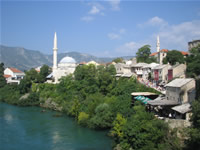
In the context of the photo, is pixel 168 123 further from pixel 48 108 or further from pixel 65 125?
pixel 48 108

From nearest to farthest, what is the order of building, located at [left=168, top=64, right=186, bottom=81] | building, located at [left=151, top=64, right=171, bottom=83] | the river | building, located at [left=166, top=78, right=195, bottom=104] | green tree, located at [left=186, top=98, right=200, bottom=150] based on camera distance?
green tree, located at [left=186, top=98, right=200, bottom=150]
building, located at [left=166, top=78, right=195, bottom=104]
the river
building, located at [left=168, top=64, right=186, bottom=81]
building, located at [left=151, top=64, right=171, bottom=83]

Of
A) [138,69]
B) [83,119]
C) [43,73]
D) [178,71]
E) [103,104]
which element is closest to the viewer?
[103,104]

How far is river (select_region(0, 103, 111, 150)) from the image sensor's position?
20.8 m

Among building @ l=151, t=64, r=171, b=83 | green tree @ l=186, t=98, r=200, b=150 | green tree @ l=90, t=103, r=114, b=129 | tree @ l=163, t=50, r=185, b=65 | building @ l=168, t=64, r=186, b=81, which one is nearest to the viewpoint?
green tree @ l=186, t=98, r=200, b=150

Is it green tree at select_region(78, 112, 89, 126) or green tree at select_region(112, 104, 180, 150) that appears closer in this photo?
green tree at select_region(112, 104, 180, 150)

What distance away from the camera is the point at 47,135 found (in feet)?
79.6

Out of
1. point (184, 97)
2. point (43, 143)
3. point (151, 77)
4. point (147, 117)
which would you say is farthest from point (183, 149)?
point (151, 77)

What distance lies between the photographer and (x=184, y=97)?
19641 millimetres

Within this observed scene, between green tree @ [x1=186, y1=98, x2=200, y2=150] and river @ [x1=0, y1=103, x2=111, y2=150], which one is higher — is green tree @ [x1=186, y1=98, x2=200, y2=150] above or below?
above

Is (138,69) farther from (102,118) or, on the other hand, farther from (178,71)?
(102,118)

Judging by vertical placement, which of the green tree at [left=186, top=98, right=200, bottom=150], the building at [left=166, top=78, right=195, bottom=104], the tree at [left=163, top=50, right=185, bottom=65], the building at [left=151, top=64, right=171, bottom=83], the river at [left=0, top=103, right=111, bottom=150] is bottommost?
the river at [left=0, top=103, right=111, bottom=150]

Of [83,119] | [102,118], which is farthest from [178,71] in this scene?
[83,119]

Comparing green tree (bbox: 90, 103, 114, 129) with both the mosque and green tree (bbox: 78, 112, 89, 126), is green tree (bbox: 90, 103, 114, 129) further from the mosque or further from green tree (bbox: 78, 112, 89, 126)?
the mosque

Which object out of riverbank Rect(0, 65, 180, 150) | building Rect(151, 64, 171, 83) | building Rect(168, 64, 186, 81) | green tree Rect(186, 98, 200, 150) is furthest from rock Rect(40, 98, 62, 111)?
green tree Rect(186, 98, 200, 150)
